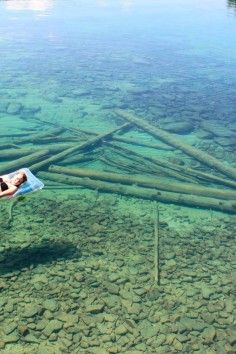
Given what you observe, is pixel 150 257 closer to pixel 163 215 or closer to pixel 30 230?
pixel 163 215

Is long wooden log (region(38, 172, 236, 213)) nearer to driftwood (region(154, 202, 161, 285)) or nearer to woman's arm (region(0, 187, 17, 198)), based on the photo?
driftwood (region(154, 202, 161, 285))

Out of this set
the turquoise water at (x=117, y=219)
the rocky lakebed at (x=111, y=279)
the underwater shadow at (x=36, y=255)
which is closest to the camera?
the rocky lakebed at (x=111, y=279)

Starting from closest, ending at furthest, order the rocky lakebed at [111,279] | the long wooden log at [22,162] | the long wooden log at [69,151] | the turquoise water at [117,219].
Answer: the rocky lakebed at [111,279]
the turquoise water at [117,219]
the long wooden log at [22,162]
the long wooden log at [69,151]

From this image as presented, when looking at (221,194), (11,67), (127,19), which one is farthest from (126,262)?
(127,19)

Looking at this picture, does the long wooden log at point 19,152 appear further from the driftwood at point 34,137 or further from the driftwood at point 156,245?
the driftwood at point 156,245

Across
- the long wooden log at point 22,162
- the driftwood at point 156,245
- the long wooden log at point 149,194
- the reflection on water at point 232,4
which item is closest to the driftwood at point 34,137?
the long wooden log at point 22,162

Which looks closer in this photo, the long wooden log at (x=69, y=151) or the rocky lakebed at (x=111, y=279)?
the rocky lakebed at (x=111, y=279)

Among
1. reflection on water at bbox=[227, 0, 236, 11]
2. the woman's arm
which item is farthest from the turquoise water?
reflection on water at bbox=[227, 0, 236, 11]

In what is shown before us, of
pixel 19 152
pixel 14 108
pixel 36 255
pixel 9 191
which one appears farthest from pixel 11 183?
pixel 14 108
